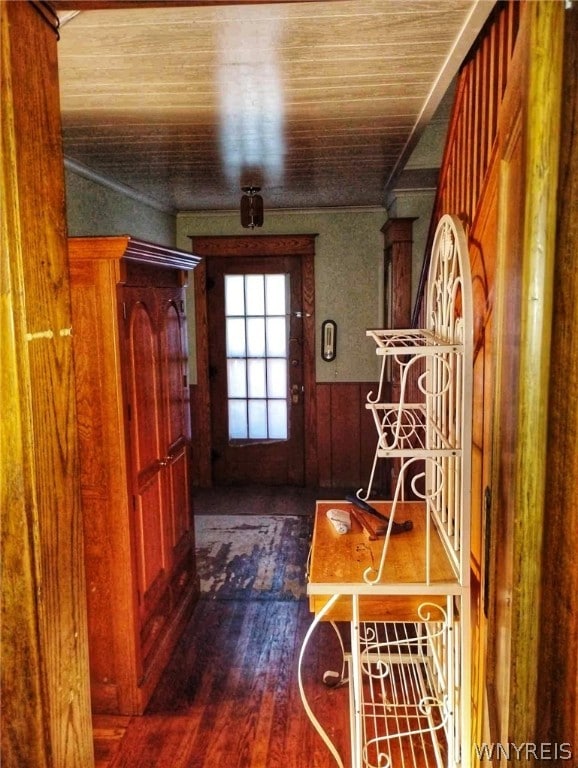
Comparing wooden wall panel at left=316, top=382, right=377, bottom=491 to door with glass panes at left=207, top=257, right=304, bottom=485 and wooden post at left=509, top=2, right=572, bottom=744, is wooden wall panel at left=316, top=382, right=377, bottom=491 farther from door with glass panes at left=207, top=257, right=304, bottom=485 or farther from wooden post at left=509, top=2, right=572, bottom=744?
wooden post at left=509, top=2, right=572, bottom=744

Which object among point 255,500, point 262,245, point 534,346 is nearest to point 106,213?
point 262,245

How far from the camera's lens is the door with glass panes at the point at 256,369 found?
5.87 m

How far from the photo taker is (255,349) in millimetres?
5945

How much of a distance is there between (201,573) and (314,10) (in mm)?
3474

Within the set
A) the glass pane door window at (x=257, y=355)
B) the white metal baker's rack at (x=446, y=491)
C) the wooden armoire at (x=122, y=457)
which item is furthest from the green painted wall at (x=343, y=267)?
the white metal baker's rack at (x=446, y=491)

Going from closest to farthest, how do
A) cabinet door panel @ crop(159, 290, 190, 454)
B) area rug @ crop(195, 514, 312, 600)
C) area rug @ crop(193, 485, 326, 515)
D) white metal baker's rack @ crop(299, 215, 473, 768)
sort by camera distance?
white metal baker's rack @ crop(299, 215, 473, 768)
cabinet door panel @ crop(159, 290, 190, 454)
area rug @ crop(195, 514, 312, 600)
area rug @ crop(193, 485, 326, 515)

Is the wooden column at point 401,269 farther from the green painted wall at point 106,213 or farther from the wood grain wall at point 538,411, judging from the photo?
the wood grain wall at point 538,411

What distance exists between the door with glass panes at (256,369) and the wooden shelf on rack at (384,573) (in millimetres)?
3763

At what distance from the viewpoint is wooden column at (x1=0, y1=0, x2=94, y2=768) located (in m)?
0.91

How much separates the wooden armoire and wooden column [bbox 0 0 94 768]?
1.54 metres

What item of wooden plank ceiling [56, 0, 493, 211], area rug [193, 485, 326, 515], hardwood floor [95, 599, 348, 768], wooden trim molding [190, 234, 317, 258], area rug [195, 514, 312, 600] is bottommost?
hardwood floor [95, 599, 348, 768]

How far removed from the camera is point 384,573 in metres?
1.87

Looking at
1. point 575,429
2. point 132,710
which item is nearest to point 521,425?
point 575,429

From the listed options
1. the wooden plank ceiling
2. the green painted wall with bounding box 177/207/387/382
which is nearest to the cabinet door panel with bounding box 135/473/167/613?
the wooden plank ceiling
